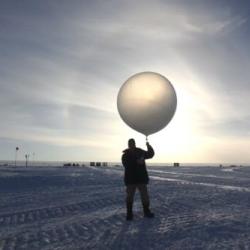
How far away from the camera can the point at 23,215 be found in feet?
35.8

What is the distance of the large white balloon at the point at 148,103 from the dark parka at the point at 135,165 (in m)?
0.54

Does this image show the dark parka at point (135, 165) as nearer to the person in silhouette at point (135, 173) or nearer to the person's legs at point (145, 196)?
the person in silhouette at point (135, 173)

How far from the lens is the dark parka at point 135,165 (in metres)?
9.96

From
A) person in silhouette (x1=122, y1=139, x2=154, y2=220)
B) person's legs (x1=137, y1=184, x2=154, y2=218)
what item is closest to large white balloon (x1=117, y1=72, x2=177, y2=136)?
person in silhouette (x1=122, y1=139, x2=154, y2=220)

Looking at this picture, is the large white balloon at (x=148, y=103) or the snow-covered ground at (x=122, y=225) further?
the large white balloon at (x=148, y=103)

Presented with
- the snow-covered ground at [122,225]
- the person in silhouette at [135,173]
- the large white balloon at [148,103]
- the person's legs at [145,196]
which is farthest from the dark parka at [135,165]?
the snow-covered ground at [122,225]

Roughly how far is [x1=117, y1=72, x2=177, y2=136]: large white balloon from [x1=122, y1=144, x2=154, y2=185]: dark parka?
0.54m

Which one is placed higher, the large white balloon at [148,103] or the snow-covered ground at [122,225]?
the large white balloon at [148,103]

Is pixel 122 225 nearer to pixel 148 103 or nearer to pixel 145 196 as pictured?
pixel 145 196

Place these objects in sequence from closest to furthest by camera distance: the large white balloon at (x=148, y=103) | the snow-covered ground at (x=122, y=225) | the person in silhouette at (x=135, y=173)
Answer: the snow-covered ground at (x=122, y=225)
the large white balloon at (x=148, y=103)
the person in silhouette at (x=135, y=173)

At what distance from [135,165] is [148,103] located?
153 cm

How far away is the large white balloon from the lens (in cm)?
956

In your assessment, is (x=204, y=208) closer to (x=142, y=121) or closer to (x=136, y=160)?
(x=136, y=160)

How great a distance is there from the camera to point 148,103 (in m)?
9.59
